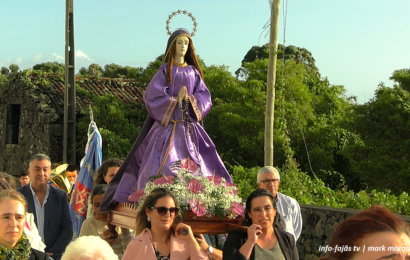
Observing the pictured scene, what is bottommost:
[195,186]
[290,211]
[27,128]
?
[290,211]

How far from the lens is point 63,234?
5.79 meters

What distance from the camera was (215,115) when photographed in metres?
14.6

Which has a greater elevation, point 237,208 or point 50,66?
point 50,66

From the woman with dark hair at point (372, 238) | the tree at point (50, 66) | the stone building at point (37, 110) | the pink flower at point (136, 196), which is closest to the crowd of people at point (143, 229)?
the pink flower at point (136, 196)

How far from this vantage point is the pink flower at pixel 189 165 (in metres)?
5.21

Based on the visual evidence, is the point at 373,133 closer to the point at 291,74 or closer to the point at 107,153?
the point at 291,74

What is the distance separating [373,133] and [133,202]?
6.17 metres

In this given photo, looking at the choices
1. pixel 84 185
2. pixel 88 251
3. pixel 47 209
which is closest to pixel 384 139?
pixel 84 185

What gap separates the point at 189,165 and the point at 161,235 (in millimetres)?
1096

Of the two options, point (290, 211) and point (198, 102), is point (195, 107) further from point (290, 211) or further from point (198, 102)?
point (290, 211)

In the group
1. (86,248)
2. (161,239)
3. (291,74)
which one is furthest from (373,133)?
(86,248)

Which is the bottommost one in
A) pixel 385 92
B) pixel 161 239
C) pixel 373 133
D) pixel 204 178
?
pixel 161 239

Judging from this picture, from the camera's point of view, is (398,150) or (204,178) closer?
(204,178)

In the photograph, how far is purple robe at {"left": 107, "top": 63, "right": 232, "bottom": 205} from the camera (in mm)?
5492
